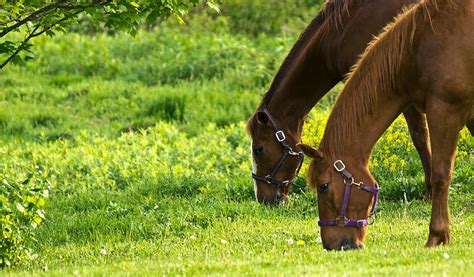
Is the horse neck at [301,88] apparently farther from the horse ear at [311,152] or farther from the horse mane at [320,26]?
the horse ear at [311,152]

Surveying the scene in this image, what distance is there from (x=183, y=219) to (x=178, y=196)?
1.09 meters

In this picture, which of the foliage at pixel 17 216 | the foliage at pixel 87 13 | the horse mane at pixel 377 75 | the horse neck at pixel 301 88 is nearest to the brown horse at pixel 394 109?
the horse mane at pixel 377 75

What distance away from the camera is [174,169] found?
409 inches

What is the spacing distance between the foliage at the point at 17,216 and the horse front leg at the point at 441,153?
9.17ft

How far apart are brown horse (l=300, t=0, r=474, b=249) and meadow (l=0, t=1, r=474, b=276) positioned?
0.28 meters

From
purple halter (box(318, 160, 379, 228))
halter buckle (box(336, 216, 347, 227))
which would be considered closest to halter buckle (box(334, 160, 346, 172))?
purple halter (box(318, 160, 379, 228))

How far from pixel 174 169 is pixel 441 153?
4.41 meters

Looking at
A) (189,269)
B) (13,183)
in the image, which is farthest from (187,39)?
(189,269)

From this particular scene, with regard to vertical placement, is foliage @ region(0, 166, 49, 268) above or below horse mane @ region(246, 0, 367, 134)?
below

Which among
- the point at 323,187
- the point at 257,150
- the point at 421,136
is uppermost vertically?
the point at 421,136

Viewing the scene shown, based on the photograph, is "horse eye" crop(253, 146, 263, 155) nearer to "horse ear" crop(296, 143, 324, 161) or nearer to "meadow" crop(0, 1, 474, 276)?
"meadow" crop(0, 1, 474, 276)

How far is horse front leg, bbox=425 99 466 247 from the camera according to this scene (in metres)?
6.43

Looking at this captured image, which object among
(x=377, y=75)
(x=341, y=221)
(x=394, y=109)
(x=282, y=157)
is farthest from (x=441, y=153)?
(x=282, y=157)

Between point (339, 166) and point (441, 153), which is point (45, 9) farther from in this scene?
point (441, 153)
